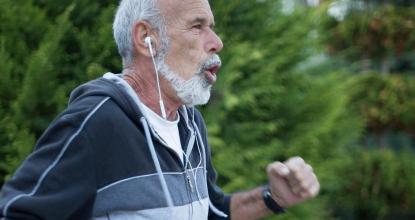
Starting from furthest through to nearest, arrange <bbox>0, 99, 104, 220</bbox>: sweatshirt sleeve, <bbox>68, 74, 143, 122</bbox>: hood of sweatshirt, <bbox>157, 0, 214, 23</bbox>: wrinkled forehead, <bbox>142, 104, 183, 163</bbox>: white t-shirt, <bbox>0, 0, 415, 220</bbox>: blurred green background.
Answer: <bbox>0, 0, 415, 220</bbox>: blurred green background, <bbox>157, 0, 214, 23</bbox>: wrinkled forehead, <bbox>142, 104, 183, 163</bbox>: white t-shirt, <bbox>68, 74, 143, 122</bbox>: hood of sweatshirt, <bbox>0, 99, 104, 220</bbox>: sweatshirt sleeve

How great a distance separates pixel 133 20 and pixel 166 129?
0.38m

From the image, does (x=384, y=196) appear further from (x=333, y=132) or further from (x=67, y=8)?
(x=67, y=8)

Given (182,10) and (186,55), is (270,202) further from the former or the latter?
(182,10)

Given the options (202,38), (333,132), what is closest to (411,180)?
(333,132)

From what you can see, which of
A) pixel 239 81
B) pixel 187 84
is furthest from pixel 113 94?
pixel 239 81

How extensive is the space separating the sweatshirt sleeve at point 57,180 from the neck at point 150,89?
0.33 metres

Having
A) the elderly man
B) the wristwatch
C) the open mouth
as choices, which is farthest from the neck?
the wristwatch

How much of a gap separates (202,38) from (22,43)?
1.83 m

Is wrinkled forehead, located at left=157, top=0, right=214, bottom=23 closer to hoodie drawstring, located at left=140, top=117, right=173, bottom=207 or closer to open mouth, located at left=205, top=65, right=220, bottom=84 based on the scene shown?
open mouth, located at left=205, top=65, right=220, bottom=84

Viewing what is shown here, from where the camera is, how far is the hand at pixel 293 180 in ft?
7.78

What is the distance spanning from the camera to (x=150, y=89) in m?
2.51

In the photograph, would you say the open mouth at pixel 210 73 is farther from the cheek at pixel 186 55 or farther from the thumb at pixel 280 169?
the thumb at pixel 280 169

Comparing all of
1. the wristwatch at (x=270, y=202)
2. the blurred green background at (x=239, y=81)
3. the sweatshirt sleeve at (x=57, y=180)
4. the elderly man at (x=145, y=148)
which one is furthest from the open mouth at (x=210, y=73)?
the blurred green background at (x=239, y=81)

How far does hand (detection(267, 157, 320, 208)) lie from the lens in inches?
93.4
